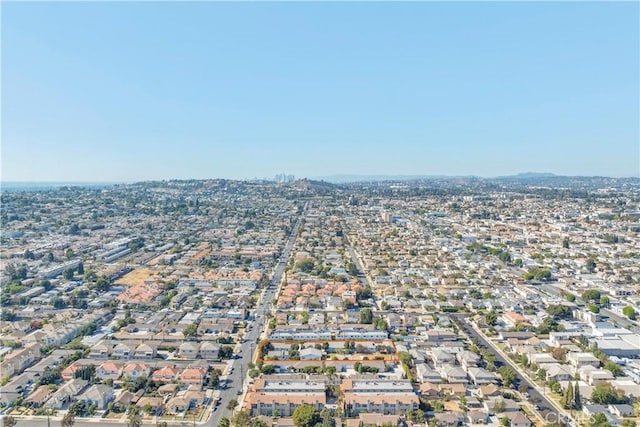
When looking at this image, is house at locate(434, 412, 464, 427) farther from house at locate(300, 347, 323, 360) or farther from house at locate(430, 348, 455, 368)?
house at locate(300, 347, 323, 360)

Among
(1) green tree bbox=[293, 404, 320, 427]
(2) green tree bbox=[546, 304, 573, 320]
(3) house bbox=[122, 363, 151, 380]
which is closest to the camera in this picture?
(1) green tree bbox=[293, 404, 320, 427]

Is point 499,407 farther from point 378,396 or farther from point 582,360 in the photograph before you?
point 582,360

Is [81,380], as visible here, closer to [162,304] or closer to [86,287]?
[162,304]

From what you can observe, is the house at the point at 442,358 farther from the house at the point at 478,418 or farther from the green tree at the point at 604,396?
the green tree at the point at 604,396

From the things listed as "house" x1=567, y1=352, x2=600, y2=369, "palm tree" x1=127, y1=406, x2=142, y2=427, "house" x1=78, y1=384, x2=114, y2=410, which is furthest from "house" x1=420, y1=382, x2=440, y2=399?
"house" x1=78, y1=384, x2=114, y2=410

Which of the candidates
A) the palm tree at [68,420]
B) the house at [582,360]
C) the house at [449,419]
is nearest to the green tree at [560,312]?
the house at [582,360]

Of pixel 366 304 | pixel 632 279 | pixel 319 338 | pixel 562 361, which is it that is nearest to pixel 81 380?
pixel 319 338
